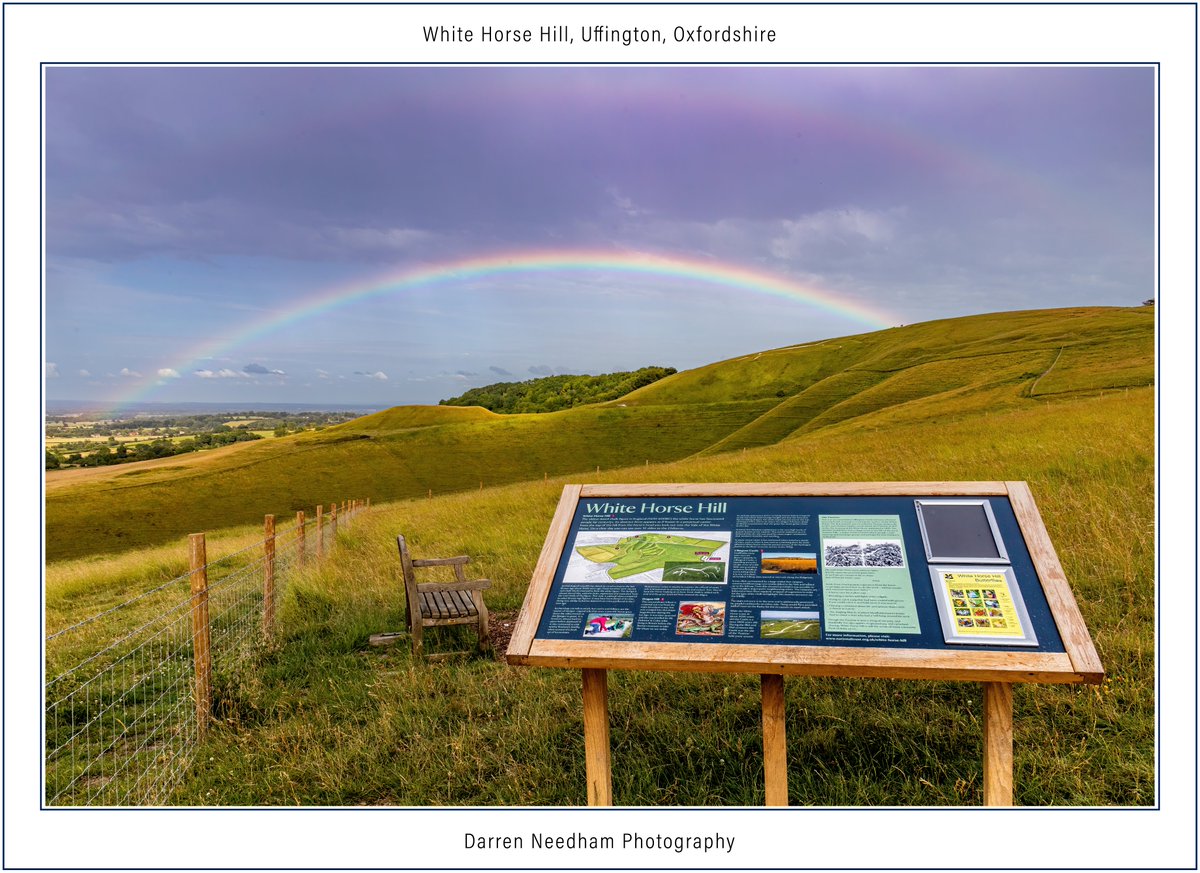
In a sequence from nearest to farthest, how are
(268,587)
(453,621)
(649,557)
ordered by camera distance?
(649,557) < (453,621) < (268,587)

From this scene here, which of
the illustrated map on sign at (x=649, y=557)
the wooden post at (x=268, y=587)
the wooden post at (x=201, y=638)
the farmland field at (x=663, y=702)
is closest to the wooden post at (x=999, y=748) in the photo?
the farmland field at (x=663, y=702)

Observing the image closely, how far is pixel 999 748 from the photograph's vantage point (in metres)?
3.76

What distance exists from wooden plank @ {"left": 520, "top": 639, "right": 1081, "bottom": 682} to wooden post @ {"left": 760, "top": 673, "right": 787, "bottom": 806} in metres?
0.47

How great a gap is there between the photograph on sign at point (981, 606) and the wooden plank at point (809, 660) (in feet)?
0.32

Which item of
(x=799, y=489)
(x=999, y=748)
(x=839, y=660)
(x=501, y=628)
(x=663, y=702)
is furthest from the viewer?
(x=501, y=628)

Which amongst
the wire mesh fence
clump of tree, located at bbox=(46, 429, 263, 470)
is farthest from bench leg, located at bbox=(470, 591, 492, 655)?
clump of tree, located at bbox=(46, 429, 263, 470)

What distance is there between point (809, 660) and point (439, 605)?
5.42m

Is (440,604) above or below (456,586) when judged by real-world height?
below

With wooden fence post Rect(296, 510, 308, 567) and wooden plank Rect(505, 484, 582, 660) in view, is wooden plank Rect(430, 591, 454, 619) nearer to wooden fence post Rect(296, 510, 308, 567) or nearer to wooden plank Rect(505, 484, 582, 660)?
wooden plank Rect(505, 484, 582, 660)

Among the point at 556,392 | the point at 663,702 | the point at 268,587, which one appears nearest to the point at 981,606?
the point at 663,702

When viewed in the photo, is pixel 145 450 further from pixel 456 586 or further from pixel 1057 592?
pixel 1057 592

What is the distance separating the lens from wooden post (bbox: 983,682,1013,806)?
3736mm

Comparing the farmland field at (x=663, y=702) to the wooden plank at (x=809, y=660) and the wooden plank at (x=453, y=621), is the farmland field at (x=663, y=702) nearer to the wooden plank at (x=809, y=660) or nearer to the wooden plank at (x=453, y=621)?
the wooden plank at (x=809, y=660)

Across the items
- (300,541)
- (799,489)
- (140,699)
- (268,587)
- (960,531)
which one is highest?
(799,489)
